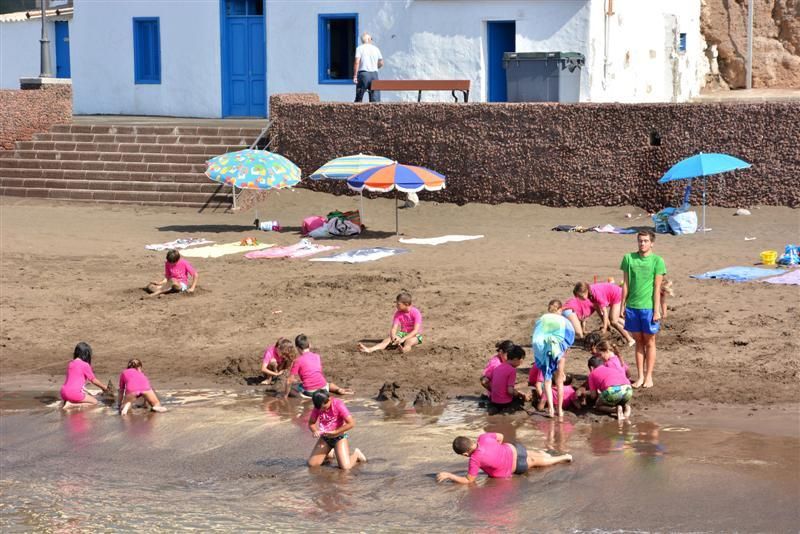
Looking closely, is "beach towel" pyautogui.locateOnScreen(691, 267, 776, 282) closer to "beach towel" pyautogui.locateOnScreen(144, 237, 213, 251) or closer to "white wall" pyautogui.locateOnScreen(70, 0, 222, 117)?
"beach towel" pyautogui.locateOnScreen(144, 237, 213, 251)

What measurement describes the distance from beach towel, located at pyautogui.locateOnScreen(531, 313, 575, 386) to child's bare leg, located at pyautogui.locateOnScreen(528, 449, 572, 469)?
141 centimetres

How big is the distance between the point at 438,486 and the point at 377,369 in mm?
3649

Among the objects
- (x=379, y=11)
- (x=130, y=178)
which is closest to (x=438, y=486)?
(x=130, y=178)

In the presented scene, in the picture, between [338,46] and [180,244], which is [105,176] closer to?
[180,244]

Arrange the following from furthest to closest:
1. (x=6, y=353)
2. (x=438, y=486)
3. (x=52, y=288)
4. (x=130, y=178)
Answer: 1. (x=130, y=178)
2. (x=52, y=288)
3. (x=6, y=353)
4. (x=438, y=486)

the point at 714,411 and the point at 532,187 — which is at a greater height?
the point at 532,187

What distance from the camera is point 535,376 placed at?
483 inches

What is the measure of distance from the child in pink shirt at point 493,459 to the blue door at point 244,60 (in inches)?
797

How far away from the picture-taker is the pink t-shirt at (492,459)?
1030cm

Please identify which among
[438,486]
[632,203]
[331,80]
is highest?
[331,80]

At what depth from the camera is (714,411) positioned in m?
12.0

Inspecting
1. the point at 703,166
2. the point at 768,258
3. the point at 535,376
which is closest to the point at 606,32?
the point at 703,166

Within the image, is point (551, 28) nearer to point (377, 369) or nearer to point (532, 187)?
point (532, 187)

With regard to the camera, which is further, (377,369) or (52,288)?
(52,288)
